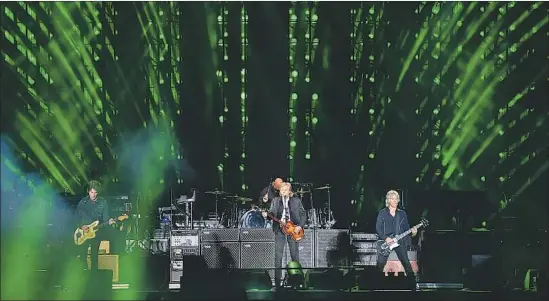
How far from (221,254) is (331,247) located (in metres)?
1.56

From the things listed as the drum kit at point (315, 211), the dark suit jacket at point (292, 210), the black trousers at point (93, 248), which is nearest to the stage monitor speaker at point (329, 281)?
the dark suit jacket at point (292, 210)

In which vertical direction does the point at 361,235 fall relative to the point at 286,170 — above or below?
below

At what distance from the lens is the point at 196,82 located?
49.1ft

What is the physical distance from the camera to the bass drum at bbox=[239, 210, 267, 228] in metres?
12.2

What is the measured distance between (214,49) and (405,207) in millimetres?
4826

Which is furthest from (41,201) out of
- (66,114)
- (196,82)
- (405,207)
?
(405,207)

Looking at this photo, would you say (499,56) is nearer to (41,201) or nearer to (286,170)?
(286,170)

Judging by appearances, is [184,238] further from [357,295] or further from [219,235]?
[357,295]

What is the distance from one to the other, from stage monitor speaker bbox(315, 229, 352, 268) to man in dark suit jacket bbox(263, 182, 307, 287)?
0.84 metres

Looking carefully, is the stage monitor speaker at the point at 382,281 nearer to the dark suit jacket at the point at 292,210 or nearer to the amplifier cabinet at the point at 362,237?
the dark suit jacket at the point at 292,210

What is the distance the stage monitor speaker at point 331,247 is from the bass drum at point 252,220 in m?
1.06

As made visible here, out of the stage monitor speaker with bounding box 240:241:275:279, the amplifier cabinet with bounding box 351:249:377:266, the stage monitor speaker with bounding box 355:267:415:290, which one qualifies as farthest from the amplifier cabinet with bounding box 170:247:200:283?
the stage monitor speaker with bounding box 355:267:415:290

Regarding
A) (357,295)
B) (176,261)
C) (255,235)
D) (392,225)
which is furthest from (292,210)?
(357,295)

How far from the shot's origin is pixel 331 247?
1157 cm
